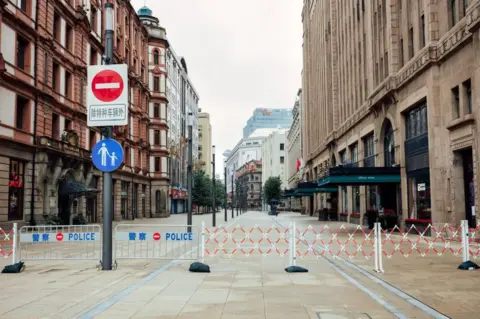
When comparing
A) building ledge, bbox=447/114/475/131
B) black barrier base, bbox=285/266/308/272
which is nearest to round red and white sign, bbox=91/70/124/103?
black barrier base, bbox=285/266/308/272

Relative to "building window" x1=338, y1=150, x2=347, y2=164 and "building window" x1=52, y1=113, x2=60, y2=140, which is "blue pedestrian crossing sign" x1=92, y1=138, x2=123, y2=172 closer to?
"building window" x1=52, y1=113, x2=60, y2=140

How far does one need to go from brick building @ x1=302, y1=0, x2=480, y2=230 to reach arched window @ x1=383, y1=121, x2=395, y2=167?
0.22ft

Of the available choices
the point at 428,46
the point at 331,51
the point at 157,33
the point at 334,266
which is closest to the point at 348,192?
the point at 331,51

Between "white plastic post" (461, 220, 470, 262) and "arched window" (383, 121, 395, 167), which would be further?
"arched window" (383, 121, 395, 167)

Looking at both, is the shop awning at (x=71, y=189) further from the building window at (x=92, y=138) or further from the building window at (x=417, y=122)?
the building window at (x=417, y=122)

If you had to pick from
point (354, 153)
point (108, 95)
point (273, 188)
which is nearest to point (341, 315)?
point (108, 95)

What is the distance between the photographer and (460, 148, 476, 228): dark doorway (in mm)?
21000

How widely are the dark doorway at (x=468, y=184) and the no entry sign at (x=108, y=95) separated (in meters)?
15.2

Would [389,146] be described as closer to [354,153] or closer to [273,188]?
[354,153]

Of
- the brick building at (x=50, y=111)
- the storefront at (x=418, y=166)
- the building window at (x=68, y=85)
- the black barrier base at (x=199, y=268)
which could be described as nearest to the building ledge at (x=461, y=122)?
the storefront at (x=418, y=166)

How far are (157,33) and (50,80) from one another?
39739mm

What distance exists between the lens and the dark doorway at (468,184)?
68.9ft

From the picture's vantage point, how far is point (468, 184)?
843 inches

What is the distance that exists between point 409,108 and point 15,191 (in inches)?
903
